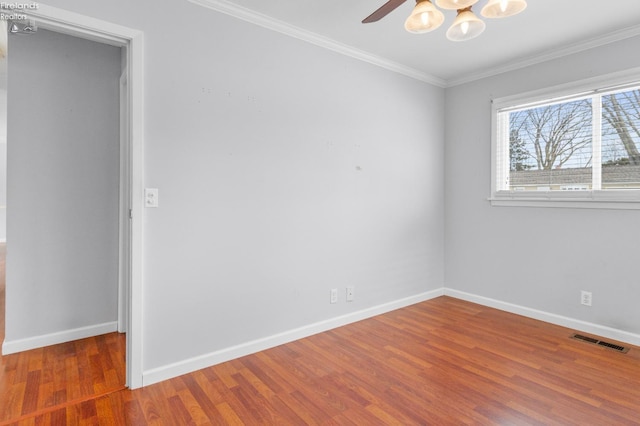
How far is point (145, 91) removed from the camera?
2205 millimetres

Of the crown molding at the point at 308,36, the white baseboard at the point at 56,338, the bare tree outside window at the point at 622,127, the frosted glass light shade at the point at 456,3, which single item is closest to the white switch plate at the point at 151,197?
the crown molding at the point at 308,36

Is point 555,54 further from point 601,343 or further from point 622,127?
point 601,343

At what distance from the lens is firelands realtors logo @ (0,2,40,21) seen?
6.01 ft

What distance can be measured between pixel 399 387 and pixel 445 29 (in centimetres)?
269

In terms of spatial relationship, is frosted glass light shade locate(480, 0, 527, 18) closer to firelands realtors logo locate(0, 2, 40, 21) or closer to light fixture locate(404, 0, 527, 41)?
light fixture locate(404, 0, 527, 41)

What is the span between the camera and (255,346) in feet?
8.83

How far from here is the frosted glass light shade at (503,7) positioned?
1.74 m

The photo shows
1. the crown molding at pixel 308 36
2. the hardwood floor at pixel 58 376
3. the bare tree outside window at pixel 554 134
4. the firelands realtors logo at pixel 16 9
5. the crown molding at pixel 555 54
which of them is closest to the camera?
the firelands realtors logo at pixel 16 9

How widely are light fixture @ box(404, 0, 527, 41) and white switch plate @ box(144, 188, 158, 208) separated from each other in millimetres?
1786

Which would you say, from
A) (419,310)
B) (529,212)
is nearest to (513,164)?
(529,212)

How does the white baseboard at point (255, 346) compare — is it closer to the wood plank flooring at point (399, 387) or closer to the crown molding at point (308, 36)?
the wood plank flooring at point (399, 387)

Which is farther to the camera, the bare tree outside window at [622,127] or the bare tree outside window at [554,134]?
the bare tree outside window at [554,134]

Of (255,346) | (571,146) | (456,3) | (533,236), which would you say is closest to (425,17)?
(456,3)

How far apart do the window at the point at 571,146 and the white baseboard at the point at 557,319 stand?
1026 millimetres
